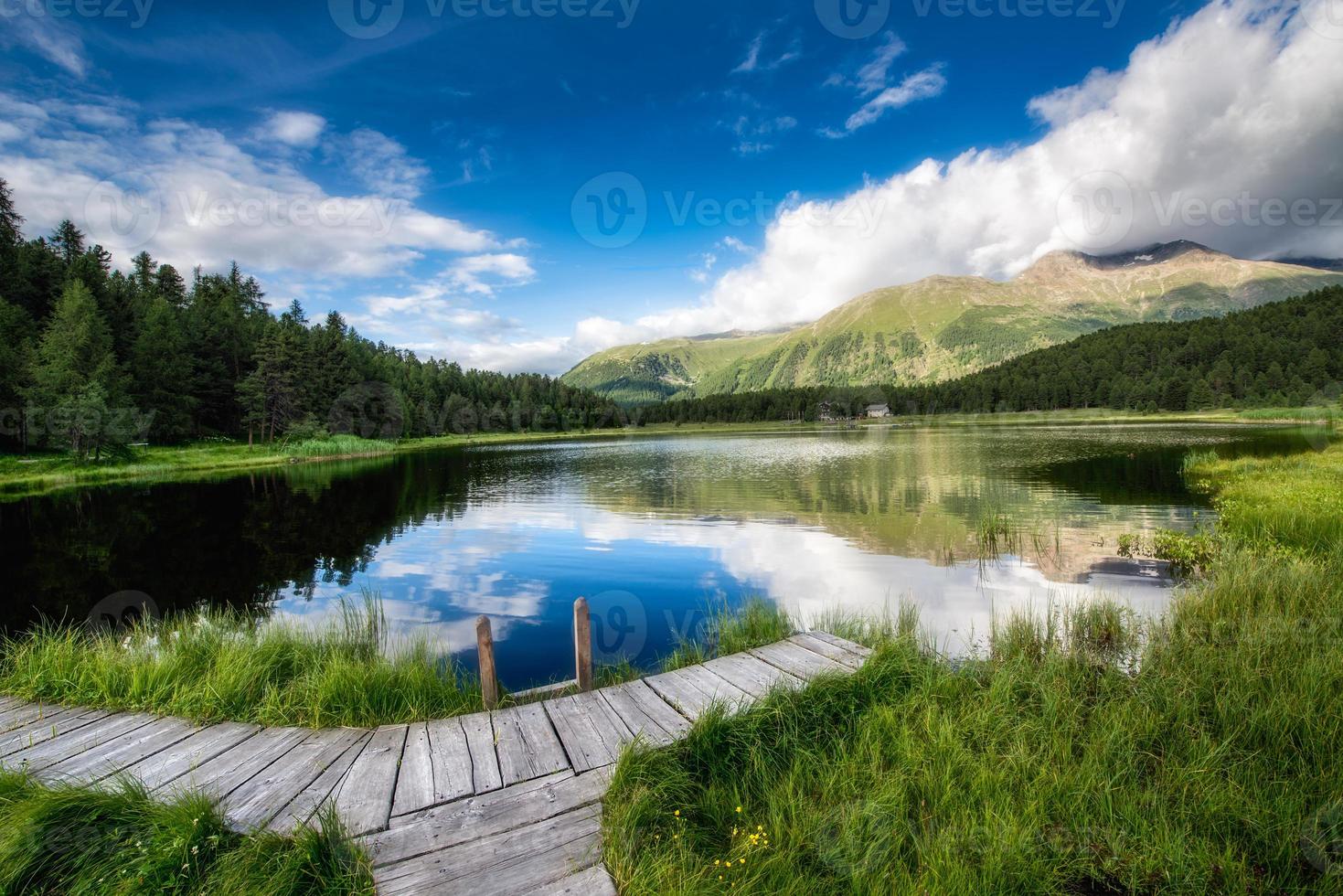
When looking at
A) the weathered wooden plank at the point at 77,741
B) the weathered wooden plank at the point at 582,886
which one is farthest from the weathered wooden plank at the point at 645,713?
the weathered wooden plank at the point at 77,741

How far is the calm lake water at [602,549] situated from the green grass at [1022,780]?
3240mm

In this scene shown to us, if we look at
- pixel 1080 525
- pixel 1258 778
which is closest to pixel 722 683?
pixel 1258 778

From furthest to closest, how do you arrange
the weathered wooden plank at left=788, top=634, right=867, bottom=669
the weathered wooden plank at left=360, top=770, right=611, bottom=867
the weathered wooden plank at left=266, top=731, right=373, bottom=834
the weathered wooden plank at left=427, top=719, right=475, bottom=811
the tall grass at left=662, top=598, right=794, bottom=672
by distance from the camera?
the tall grass at left=662, top=598, right=794, bottom=672
the weathered wooden plank at left=788, top=634, right=867, bottom=669
the weathered wooden plank at left=427, top=719, right=475, bottom=811
the weathered wooden plank at left=266, top=731, right=373, bottom=834
the weathered wooden plank at left=360, top=770, right=611, bottom=867

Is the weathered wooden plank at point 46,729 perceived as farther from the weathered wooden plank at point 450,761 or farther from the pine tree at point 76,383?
the pine tree at point 76,383

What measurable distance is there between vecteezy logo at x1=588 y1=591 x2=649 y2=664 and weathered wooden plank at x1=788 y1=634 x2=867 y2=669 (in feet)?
10.9

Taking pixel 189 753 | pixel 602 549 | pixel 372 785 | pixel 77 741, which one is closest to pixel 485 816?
pixel 372 785

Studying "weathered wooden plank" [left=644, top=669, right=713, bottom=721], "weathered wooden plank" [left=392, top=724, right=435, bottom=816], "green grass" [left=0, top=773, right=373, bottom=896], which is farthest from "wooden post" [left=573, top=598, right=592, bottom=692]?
"green grass" [left=0, top=773, right=373, bottom=896]

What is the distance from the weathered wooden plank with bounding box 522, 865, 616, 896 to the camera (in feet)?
14.1

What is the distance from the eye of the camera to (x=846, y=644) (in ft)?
30.6

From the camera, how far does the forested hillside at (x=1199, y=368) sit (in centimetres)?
12625

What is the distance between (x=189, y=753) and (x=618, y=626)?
795 cm

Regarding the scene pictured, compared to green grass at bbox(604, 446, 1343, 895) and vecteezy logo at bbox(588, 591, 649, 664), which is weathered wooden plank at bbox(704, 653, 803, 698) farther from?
vecteezy logo at bbox(588, 591, 649, 664)
